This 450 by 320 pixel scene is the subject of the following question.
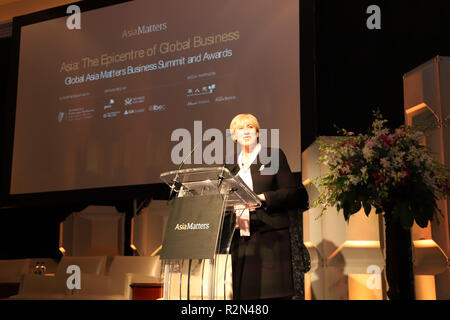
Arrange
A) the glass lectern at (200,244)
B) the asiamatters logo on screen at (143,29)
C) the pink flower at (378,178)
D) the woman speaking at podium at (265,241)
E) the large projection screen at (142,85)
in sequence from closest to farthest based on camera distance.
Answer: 1. the glass lectern at (200,244)
2. the pink flower at (378,178)
3. the woman speaking at podium at (265,241)
4. the large projection screen at (142,85)
5. the asiamatters logo on screen at (143,29)

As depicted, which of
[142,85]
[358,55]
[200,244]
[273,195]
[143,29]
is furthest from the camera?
[143,29]

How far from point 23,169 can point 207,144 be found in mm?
2304

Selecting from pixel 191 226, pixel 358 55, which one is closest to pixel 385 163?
pixel 191 226

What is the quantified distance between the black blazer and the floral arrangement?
0.20 metres

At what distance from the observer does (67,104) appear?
17.5ft

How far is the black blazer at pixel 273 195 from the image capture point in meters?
2.53

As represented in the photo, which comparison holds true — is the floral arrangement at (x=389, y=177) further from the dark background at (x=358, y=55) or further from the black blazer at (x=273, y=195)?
the dark background at (x=358, y=55)

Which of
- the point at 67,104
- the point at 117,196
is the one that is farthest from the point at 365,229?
the point at 67,104

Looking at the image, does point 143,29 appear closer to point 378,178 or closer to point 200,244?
point 378,178

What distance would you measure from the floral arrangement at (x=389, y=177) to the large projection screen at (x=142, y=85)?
1.72 meters

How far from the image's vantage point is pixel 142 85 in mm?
4945

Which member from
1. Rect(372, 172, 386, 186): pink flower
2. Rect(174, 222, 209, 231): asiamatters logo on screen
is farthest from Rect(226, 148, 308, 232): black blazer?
Rect(174, 222, 209, 231): asiamatters logo on screen

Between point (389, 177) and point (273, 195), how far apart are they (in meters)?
0.55

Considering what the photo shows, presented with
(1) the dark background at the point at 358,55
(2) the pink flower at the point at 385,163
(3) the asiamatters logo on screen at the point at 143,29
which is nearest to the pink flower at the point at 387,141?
(2) the pink flower at the point at 385,163
